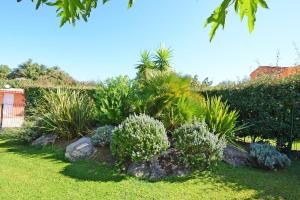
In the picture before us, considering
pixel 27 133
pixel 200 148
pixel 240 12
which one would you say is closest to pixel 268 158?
pixel 200 148

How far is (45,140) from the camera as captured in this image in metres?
10.7

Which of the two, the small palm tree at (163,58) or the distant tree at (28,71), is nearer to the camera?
the small palm tree at (163,58)

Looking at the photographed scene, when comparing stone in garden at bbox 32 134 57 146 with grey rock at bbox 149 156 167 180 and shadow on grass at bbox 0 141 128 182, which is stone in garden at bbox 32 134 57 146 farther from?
grey rock at bbox 149 156 167 180

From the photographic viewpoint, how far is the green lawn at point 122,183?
6098 mm

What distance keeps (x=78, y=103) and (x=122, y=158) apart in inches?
151

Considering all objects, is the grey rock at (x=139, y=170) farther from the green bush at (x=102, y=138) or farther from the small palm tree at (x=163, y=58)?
the small palm tree at (x=163, y=58)

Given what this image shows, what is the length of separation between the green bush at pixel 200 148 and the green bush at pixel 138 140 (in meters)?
0.47

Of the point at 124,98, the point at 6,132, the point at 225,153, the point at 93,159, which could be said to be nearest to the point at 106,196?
the point at 93,159

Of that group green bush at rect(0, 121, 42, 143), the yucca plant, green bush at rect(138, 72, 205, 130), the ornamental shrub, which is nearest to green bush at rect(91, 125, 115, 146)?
green bush at rect(138, 72, 205, 130)

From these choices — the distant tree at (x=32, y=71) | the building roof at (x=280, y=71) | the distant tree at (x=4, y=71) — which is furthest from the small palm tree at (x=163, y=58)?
the distant tree at (x=4, y=71)

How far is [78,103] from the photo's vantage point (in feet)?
35.4

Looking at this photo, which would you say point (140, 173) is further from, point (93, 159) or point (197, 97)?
point (197, 97)

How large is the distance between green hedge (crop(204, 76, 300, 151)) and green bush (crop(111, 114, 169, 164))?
382 cm

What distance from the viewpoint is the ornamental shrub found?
8.02 metres
